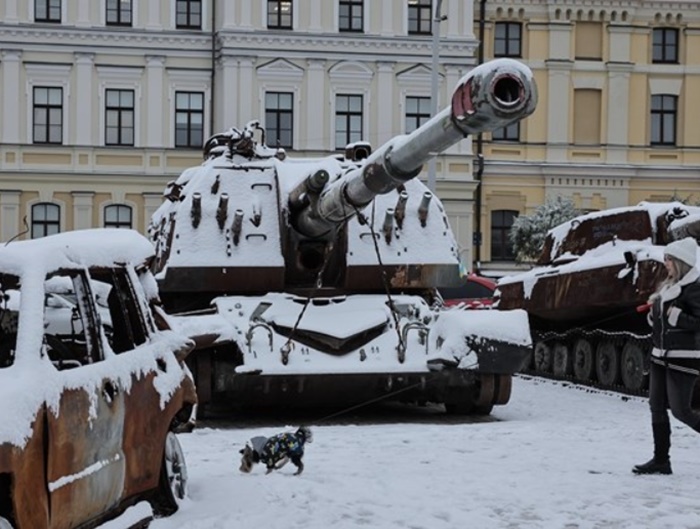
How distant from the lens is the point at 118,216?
123 ft

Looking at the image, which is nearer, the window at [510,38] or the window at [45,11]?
the window at [45,11]

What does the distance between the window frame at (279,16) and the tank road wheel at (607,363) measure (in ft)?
75.8

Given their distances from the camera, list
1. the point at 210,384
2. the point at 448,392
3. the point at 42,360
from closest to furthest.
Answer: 1. the point at 42,360
2. the point at 210,384
3. the point at 448,392

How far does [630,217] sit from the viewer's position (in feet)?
50.5

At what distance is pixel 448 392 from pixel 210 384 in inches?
91.8

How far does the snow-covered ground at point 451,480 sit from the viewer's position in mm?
7332

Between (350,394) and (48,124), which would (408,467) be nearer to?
(350,394)

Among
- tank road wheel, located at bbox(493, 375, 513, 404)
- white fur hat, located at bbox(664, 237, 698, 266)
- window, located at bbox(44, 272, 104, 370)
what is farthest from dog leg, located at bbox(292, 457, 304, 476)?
tank road wheel, located at bbox(493, 375, 513, 404)

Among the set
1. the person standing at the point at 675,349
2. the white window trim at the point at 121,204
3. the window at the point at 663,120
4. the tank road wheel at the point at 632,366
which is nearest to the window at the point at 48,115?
the white window trim at the point at 121,204

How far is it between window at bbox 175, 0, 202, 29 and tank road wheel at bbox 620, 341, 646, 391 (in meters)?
24.8

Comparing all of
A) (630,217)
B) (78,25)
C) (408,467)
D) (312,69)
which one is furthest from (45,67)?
(408,467)

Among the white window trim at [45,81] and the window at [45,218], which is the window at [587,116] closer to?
the white window trim at [45,81]

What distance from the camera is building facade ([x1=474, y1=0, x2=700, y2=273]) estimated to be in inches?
1551

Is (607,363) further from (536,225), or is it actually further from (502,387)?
(536,225)
